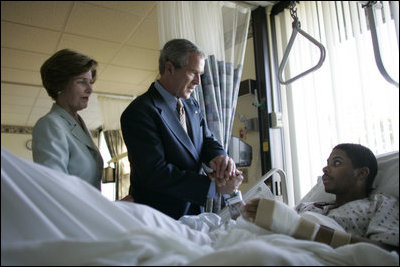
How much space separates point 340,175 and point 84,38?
9.85 ft

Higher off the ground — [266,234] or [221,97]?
[221,97]

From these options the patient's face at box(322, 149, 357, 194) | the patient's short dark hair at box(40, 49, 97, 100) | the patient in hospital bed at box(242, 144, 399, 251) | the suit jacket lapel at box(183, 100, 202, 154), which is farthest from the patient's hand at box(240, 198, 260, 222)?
the patient's short dark hair at box(40, 49, 97, 100)

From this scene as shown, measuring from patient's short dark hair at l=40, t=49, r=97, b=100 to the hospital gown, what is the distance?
123cm

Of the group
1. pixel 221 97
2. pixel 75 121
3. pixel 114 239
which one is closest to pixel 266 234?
pixel 114 239

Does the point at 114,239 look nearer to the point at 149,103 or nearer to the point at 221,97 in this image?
the point at 149,103

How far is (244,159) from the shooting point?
269 centimetres

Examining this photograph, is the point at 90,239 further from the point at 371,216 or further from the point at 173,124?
the point at 371,216

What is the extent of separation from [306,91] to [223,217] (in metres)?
1.54

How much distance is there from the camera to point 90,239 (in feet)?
2.54

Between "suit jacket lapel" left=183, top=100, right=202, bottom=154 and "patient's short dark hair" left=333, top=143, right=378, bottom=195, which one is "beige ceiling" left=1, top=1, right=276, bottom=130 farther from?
"patient's short dark hair" left=333, top=143, right=378, bottom=195

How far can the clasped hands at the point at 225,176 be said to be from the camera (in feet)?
4.62

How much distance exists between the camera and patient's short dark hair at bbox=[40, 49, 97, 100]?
1467 millimetres

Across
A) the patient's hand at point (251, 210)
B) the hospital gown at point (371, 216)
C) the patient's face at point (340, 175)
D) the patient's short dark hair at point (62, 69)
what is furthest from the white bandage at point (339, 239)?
the patient's short dark hair at point (62, 69)

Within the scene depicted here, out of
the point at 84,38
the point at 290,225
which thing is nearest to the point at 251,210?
the point at 290,225
